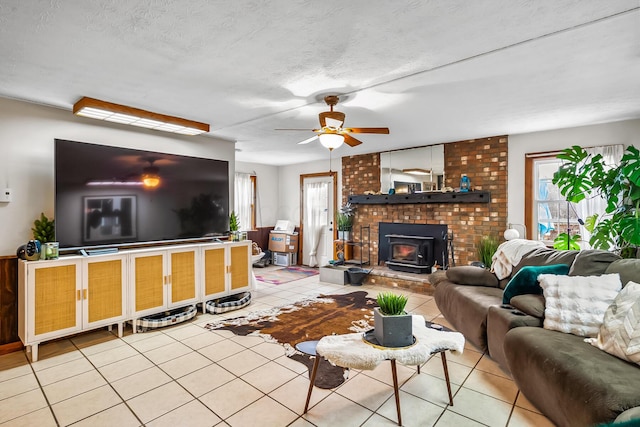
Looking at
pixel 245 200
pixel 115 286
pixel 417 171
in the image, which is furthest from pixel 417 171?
pixel 115 286

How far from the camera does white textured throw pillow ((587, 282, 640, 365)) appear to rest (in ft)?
5.86

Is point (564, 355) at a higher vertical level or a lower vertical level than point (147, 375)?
higher

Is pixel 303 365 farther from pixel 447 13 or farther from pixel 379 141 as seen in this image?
pixel 379 141

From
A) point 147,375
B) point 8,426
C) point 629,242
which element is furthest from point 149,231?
point 629,242

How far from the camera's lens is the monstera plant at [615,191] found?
3.13 meters

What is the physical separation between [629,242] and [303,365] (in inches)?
131

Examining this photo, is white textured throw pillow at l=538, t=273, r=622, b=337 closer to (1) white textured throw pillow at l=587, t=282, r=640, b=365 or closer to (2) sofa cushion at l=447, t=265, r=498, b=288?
(1) white textured throw pillow at l=587, t=282, r=640, b=365

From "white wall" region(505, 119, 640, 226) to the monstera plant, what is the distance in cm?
56

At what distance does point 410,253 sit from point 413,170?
142 cm

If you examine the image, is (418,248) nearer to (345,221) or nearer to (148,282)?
(345,221)

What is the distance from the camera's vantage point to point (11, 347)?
3.00 metres

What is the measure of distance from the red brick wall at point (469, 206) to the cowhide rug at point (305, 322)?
1833mm

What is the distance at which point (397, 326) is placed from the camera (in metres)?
1.95

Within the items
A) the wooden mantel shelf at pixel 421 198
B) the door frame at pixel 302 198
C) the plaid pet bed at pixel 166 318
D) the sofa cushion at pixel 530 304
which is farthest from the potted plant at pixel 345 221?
the sofa cushion at pixel 530 304
